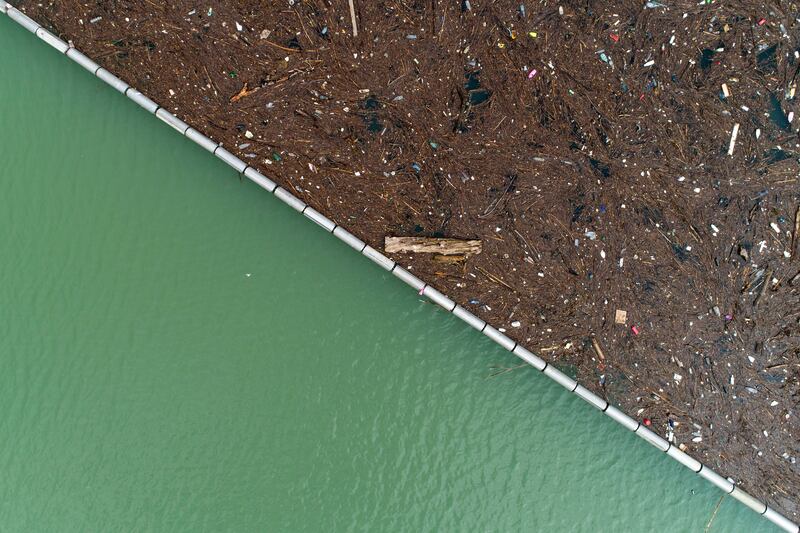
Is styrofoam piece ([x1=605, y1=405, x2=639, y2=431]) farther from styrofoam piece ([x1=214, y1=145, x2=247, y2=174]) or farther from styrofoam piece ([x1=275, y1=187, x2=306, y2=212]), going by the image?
styrofoam piece ([x1=214, y1=145, x2=247, y2=174])

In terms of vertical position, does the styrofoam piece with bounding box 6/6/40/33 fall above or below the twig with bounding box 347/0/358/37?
below

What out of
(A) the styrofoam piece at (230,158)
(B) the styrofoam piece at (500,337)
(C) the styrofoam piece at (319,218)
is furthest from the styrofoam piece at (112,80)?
(B) the styrofoam piece at (500,337)

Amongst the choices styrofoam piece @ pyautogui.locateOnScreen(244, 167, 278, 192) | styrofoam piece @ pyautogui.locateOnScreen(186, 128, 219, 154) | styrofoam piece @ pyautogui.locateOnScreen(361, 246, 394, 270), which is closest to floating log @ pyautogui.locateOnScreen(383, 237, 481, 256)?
styrofoam piece @ pyautogui.locateOnScreen(361, 246, 394, 270)

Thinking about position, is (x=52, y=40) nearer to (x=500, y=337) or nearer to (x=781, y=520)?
(x=500, y=337)

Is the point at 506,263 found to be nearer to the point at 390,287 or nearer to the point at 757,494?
the point at 390,287

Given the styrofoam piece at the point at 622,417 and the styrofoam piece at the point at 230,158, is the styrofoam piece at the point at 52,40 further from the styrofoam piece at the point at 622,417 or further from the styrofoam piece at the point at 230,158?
the styrofoam piece at the point at 622,417

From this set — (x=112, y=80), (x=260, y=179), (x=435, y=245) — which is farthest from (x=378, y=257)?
(x=112, y=80)
